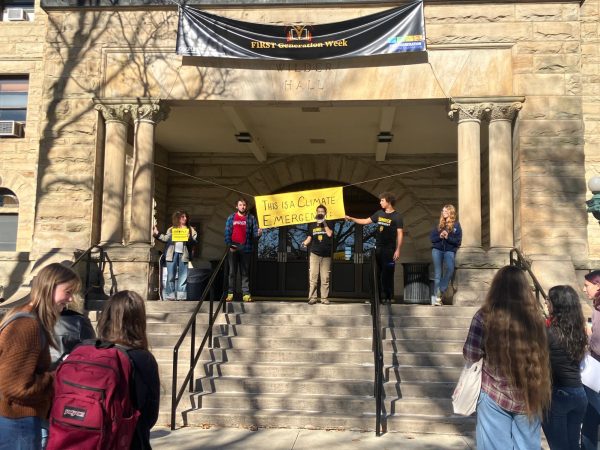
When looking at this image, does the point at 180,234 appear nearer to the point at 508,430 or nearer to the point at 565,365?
the point at 565,365

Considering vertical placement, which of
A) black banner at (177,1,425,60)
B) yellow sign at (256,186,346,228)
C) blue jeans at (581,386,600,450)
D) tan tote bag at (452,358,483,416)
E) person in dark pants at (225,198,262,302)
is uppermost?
black banner at (177,1,425,60)

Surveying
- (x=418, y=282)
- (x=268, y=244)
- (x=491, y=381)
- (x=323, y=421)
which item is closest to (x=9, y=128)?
(x=268, y=244)

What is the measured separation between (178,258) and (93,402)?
27.1ft

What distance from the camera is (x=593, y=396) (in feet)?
15.5

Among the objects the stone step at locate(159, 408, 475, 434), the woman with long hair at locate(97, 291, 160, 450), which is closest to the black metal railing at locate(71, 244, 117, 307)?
the stone step at locate(159, 408, 475, 434)

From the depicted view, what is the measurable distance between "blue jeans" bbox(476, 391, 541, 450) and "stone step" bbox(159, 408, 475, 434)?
11.4 ft


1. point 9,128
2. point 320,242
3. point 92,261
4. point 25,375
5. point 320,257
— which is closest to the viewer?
point 25,375

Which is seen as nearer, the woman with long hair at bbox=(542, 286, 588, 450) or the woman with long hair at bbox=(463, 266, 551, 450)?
the woman with long hair at bbox=(463, 266, 551, 450)

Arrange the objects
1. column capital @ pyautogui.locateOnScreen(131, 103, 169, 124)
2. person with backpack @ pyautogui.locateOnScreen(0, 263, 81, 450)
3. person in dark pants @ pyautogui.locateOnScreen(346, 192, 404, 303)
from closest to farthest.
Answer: person with backpack @ pyautogui.locateOnScreen(0, 263, 81, 450) < person in dark pants @ pyautogui.locateOnScreen(346, 192, 404, 303) < column capital @ pyautogui.locateOnScreen(131, 103, 169, 124)

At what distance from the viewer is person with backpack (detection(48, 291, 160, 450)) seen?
3018 mm

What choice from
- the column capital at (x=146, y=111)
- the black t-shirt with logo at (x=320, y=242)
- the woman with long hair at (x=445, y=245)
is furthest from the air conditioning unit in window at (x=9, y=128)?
the woman with long hair at (x=445, y=245)

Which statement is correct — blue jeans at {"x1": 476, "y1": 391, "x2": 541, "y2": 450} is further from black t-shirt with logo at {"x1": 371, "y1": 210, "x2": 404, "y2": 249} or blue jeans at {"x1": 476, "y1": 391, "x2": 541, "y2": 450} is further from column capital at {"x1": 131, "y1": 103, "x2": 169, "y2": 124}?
column capital at {"x1": 131, "y1": 103, "x2": 169, "y2": 124}

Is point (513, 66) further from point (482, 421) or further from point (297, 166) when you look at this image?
point (482, 421)

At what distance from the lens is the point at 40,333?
10.8ft
